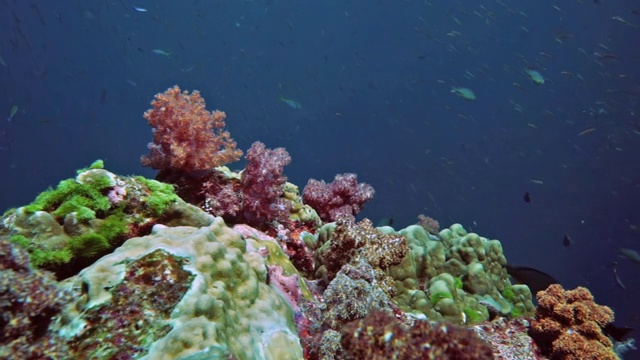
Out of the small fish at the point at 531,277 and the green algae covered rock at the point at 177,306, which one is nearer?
the green algae covered rock at the point at 177,306

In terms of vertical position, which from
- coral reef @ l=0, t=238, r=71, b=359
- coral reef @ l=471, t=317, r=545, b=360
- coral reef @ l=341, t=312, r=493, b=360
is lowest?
coral reef @ l=471, t=317, r=545, b=360

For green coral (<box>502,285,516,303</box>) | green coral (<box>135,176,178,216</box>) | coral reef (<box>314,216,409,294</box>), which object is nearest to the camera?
green coral (<box>135,176,178,216</box>)

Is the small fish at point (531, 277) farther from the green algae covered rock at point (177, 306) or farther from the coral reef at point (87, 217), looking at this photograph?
the coral reef at point (87, 217)

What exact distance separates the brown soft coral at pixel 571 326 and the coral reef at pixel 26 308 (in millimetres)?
4522

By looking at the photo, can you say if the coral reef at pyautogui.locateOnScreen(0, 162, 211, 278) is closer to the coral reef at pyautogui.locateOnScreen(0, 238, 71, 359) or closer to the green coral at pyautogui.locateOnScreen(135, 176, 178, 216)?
the green coral at pyautogui.locateOnScreen(135, 176, 178, 216)

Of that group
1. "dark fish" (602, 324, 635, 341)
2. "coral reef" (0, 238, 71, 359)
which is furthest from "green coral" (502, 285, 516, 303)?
"coral reef" (0, 238, 71, 359)

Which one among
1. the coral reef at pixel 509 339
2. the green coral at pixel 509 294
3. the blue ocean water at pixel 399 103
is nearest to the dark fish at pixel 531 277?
the green coral at pixel 509 294

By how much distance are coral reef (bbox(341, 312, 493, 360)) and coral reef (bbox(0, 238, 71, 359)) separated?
5.92 feet

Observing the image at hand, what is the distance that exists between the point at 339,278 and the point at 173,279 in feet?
5.18

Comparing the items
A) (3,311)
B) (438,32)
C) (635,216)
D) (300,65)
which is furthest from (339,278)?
(300,65)

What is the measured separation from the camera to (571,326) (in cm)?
459

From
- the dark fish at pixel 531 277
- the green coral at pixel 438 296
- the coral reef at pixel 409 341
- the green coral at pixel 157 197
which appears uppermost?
the green coral at pixel 157 197

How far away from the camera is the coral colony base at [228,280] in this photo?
8.56 feet

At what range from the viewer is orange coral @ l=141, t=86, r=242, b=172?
605 centimetres
